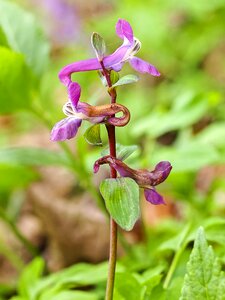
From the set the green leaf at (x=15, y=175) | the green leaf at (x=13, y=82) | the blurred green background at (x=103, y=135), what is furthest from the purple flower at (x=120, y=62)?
the green leaf at (x=15, y=175)

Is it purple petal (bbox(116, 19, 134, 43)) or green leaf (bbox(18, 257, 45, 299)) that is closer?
purple petal (bbox(116, 19, 134, 43))

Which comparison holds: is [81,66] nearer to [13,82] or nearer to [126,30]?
[126,30]

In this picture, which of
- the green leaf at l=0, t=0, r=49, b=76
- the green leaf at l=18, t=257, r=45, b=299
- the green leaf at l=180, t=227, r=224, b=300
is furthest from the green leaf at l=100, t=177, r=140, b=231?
the green leaf at l=0, t=0, r=49, b=76

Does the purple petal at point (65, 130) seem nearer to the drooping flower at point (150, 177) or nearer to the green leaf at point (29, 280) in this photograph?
the drooping flower at point (150, 177)

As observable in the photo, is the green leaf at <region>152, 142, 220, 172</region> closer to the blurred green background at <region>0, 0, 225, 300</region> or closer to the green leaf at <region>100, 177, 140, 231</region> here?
the blurred green background at <region>0, 0, 225, 300</region>

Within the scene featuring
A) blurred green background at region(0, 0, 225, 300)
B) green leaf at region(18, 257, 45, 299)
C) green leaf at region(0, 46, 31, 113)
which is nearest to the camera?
green leaf at region(18, 257, 45, 299)

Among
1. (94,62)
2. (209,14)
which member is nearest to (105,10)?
(209,14)

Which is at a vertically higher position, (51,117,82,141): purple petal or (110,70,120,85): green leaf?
(110,70,120,85): green leaf

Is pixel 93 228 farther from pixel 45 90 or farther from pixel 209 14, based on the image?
pixel 209 14

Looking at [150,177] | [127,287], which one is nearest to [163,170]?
[150,177]
